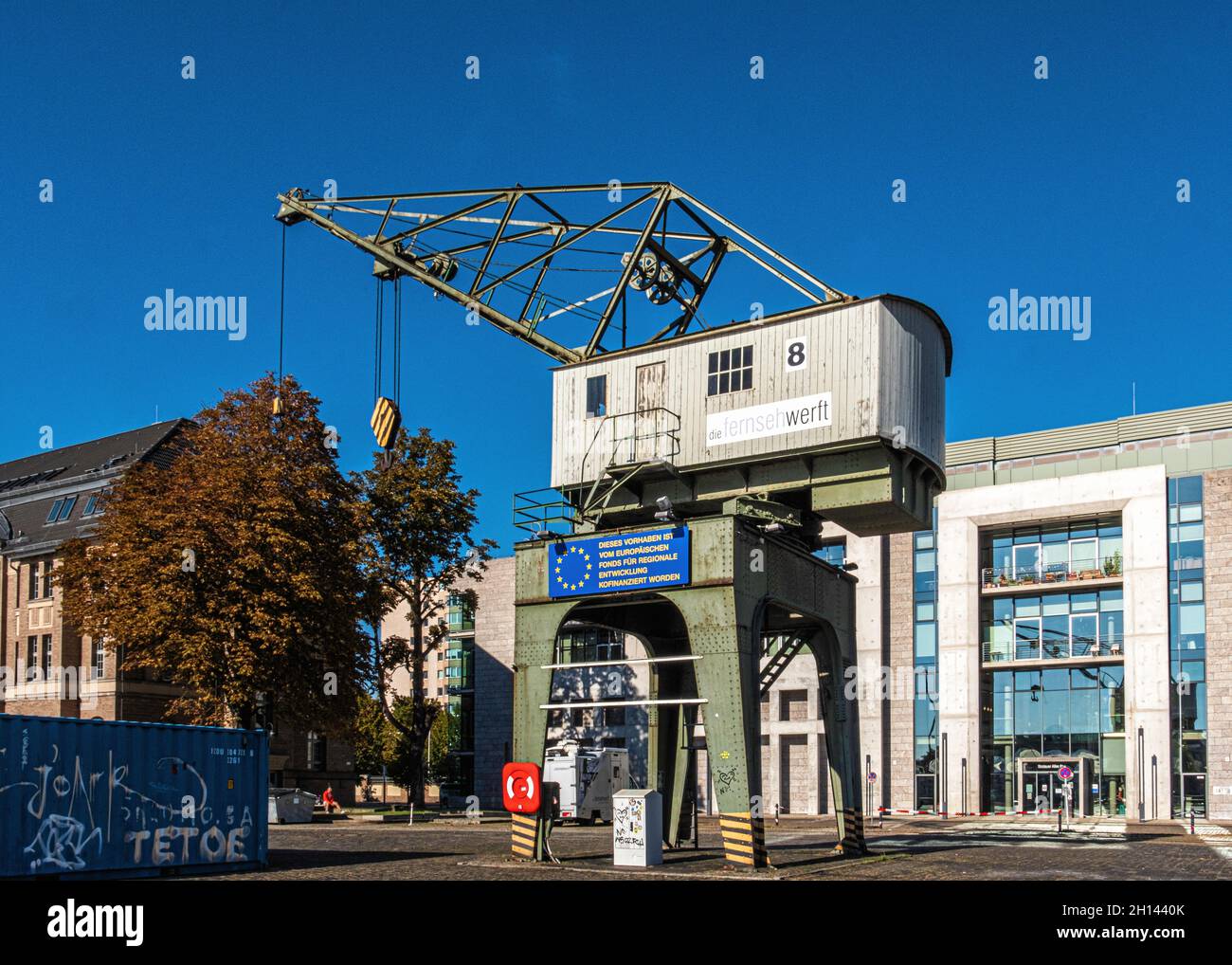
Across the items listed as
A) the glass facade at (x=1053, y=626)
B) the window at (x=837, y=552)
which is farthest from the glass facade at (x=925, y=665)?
the window at (x=837, y=552)

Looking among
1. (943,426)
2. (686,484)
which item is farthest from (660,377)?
(943,426)

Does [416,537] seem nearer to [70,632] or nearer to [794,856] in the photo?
[70,632]

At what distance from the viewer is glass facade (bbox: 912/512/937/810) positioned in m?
71.9

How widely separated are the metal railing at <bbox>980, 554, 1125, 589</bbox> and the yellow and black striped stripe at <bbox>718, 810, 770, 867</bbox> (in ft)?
152

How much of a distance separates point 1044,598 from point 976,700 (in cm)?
670

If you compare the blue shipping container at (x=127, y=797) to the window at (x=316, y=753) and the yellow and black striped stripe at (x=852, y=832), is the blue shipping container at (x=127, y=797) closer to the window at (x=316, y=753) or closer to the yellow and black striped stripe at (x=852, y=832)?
the yellow and black striped stripe at (x=852, y=832)

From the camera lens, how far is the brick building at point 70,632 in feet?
222

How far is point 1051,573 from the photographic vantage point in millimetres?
70500

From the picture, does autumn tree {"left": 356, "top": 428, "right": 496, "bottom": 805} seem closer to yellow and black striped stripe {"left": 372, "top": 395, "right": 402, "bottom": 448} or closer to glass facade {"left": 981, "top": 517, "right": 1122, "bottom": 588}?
yellow and black striped stripe {"left": 372, "top": 395, "right": 402, "bottom": 448}

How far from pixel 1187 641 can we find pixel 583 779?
107ft

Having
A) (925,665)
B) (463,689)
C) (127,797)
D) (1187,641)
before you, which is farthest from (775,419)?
(463,689)

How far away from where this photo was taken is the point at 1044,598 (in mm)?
70688
